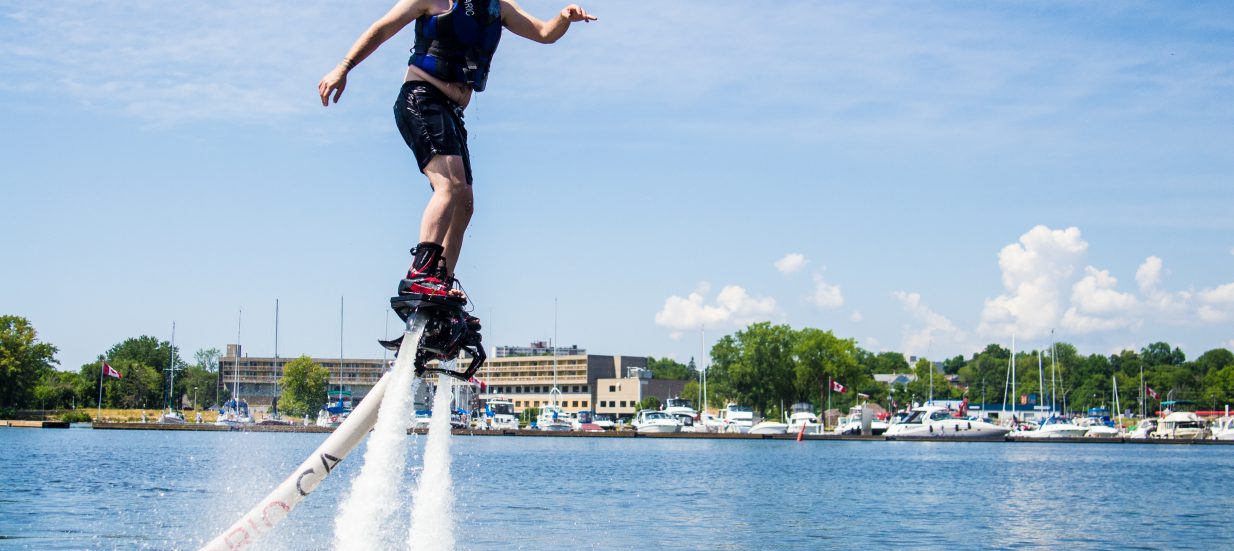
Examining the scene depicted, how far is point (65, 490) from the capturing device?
2057 inches

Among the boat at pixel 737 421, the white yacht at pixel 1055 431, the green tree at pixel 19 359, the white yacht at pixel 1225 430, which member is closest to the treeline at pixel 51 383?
the green tree at pixel 19 359

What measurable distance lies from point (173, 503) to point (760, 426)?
119 m

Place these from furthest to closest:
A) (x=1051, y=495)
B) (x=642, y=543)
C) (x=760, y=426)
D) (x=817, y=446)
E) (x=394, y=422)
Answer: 1. (x=760, y=426)
2. (x=817, y=446)
3. (x=1051, y=495)
4. (x=642, y=543)
5. (x=394, y=422)

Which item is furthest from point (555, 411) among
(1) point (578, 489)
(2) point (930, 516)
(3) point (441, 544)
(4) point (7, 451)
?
(3) point (441, 544)

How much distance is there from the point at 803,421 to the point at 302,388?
237ft

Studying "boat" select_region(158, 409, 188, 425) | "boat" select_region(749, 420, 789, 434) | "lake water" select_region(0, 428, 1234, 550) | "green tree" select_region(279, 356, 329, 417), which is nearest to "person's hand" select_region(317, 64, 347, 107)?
"lake water" select_region(0, 428, 1234, 550)

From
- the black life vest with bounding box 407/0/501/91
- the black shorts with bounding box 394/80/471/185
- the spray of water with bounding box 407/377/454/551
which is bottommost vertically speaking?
the spray of water with bounding box 407/377/454/551

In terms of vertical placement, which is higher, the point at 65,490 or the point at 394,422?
the point at 394,422

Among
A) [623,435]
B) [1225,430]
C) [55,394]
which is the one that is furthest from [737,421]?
[55,394]

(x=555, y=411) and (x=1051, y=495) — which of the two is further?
(x=555, y=411)

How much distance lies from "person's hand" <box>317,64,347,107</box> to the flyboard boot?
1.11m

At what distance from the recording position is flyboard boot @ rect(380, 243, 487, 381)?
7691 millimetres

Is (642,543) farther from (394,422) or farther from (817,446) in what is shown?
(817,446)

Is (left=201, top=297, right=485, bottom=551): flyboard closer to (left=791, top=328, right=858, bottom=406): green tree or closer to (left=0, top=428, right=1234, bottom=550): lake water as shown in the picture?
(left=0, top=428, right=1234, bottom=550): lake water
